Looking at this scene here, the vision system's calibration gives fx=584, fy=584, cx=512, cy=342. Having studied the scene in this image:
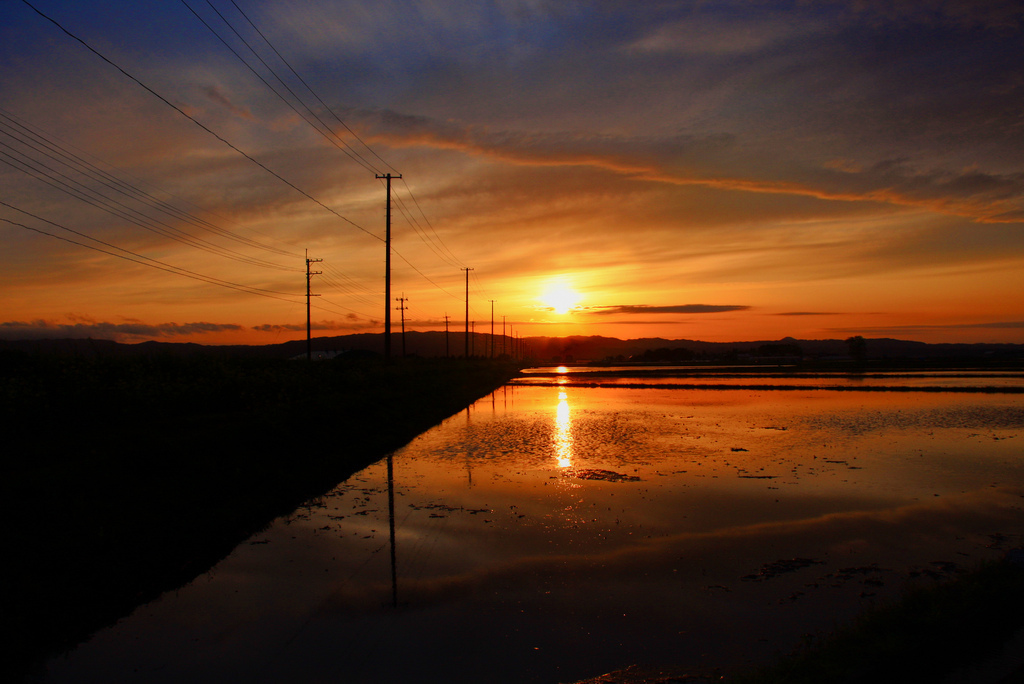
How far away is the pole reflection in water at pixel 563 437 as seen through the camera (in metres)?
17.7

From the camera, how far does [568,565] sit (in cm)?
877

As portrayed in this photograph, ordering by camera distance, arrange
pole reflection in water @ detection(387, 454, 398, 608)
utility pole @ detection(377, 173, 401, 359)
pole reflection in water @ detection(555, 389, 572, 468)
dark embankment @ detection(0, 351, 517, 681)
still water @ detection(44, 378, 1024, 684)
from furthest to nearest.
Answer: utility pole @ detection(377, 173, 401, 359) < pole reflection in water @ detection(555, 389, 572, 468) < pole reflection in water @ detection(387, 454, 398, 608) < dark embankment @ detection(0, 351, 517, 681) < still water @ detection(44, 378, 1024, 684)

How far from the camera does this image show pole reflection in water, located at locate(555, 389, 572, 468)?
17653 mm

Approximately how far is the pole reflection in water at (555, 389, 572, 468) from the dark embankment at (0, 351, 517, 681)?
5871 millimetres

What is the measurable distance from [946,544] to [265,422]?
16586 mm

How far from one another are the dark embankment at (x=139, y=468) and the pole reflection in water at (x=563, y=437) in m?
5.87

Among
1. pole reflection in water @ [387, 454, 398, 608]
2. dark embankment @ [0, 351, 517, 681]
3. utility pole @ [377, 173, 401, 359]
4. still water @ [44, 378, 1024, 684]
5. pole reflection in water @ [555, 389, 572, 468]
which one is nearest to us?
still water @ [44, 378, 1024, 684]

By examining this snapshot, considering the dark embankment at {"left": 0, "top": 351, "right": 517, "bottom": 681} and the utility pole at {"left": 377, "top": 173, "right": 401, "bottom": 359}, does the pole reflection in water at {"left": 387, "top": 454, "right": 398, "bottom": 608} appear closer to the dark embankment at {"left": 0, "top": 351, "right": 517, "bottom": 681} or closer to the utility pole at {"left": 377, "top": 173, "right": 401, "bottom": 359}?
the dark embankment at {"left": 0, "top": 351, "right": 517, "bottom": 681}

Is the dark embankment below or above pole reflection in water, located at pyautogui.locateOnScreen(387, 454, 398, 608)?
above

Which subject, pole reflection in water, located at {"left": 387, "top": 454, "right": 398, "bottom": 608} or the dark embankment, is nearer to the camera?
the dark embankment

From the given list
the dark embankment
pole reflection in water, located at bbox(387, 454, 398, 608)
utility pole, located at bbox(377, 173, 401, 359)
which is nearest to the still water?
pole reflection in water, located at bbox(387, 454, 398, 608)

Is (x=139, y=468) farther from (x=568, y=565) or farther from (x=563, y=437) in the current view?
(x=563, y=437)

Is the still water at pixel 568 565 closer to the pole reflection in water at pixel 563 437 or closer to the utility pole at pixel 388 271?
the pole reflection in water at pixel 563 437

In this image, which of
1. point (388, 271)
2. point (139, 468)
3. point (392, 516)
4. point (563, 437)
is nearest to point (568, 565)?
point (392, 516)
